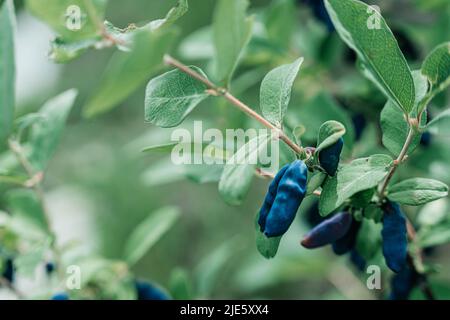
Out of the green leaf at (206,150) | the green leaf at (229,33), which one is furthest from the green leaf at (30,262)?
the green leaf at (229,33)

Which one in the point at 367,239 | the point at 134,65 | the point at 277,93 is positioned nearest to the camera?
the point at 134,65

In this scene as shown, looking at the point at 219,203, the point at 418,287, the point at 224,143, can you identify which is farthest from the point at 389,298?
the point at 219,203

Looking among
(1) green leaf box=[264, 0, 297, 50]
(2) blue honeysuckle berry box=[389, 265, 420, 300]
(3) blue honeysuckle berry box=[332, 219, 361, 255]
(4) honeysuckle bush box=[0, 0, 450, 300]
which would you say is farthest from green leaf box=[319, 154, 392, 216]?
(1) green leaf box=[264, 0, 297, 50]

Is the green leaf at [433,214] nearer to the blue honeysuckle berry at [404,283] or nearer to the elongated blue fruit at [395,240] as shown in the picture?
the blue honeysuckle berry at [404,283]

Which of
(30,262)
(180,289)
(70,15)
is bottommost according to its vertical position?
(180,289)

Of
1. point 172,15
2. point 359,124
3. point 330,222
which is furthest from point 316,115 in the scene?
point 172,15

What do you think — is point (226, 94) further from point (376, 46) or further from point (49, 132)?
point (49, 132)

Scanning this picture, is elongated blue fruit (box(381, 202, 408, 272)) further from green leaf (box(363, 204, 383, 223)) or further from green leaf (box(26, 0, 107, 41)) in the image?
green leaf (box(26, 0, 107, 41))
